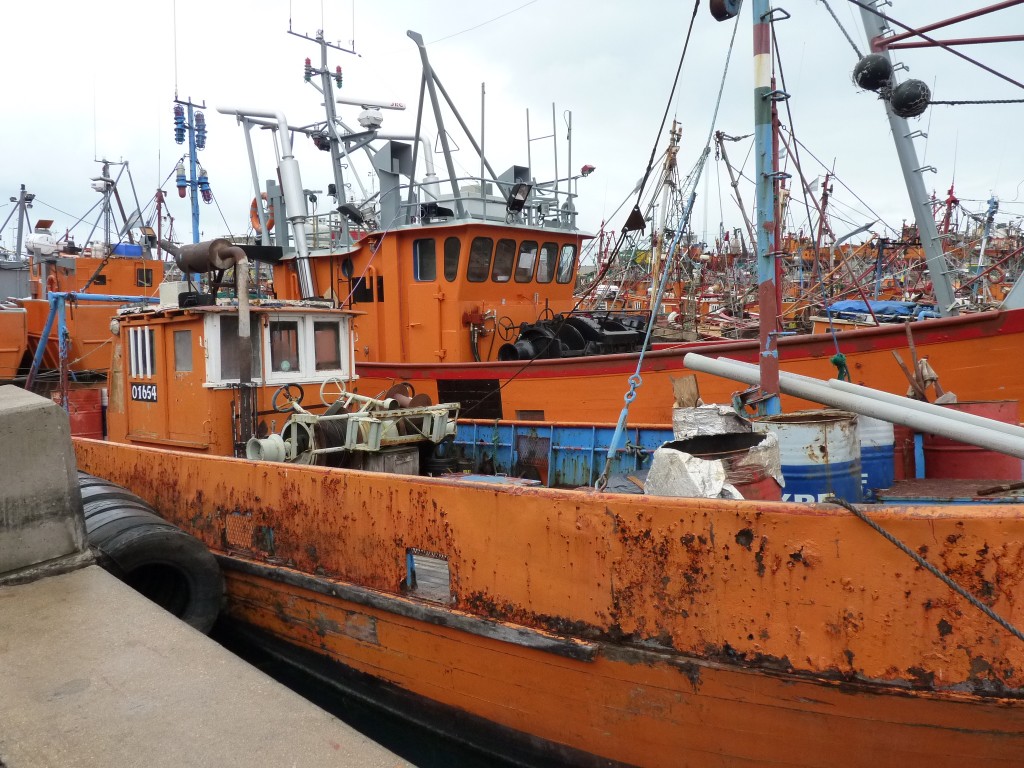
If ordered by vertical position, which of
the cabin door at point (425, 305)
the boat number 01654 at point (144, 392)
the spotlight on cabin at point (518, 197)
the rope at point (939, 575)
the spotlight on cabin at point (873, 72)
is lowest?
the rope at point (939, 575)

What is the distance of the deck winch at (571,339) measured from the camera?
9531mm

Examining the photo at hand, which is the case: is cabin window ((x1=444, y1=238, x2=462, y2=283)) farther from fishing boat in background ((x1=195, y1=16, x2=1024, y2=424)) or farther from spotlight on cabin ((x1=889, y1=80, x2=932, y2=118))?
spotlight on cabin ((x1=889, y1=80, x2=932, y2=118))

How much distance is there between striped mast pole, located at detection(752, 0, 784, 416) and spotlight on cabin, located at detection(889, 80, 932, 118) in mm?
3289

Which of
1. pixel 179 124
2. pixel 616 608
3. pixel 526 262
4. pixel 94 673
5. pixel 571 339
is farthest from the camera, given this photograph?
pixel 179 124

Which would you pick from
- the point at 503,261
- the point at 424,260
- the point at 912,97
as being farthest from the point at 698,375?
the point at 424,260

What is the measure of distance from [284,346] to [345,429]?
3.49 feet

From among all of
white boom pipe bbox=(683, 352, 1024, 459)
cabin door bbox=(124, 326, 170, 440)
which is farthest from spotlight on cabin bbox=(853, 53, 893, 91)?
cabin door bbox=(124, 326, 170, 440)

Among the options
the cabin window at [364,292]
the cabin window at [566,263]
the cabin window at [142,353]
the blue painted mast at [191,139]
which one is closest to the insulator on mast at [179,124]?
the blue painted mast at [191,139]

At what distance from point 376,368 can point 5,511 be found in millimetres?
6986

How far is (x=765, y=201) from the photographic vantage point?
4336mm

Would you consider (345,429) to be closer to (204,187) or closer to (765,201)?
(765,201)

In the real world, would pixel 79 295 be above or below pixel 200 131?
below

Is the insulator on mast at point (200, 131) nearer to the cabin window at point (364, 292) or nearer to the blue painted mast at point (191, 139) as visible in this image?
the blue painted mast at point (191, 139)

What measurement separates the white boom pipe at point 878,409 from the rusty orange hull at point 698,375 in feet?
9.14
